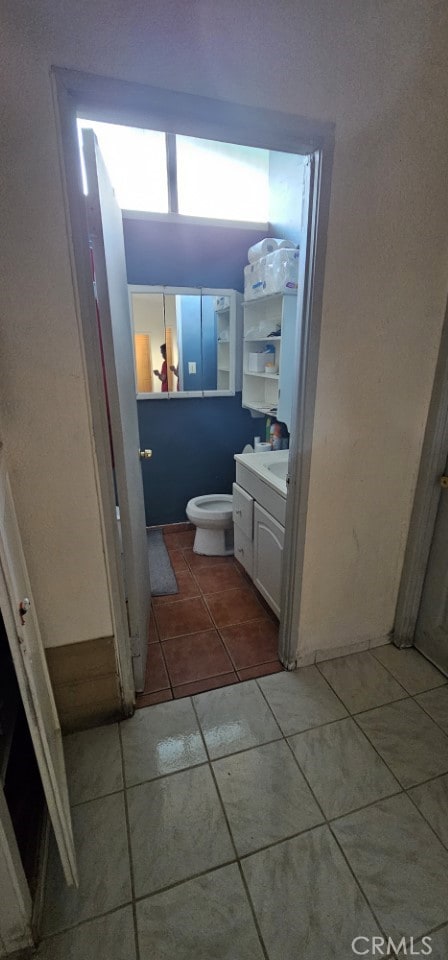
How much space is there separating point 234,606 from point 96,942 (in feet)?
Result: 4.55

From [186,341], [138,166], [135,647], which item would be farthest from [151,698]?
[138,166]

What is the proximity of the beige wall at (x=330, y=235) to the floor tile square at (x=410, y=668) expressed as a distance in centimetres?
59

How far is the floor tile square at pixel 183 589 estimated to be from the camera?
2.30m

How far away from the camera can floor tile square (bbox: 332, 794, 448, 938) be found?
102cm

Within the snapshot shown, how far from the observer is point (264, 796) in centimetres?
129

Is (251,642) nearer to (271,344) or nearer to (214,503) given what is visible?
(214,503)

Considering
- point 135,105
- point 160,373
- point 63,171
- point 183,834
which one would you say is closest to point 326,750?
point 183,834

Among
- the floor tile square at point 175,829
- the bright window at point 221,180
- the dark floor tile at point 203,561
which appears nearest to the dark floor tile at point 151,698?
the floor tile square at point 175,829

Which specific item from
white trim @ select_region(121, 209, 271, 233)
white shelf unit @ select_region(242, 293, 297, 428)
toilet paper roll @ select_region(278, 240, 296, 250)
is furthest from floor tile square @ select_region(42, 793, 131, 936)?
white trim @ select_region(121, 209, 271, 233)

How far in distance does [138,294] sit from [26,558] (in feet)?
6.64

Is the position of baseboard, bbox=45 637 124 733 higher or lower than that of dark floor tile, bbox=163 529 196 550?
higher

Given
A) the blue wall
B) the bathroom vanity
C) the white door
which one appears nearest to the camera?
the white door

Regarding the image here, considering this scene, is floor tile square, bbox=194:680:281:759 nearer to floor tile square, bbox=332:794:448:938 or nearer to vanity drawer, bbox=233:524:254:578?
floor tile square, bbox=332:794:448:938

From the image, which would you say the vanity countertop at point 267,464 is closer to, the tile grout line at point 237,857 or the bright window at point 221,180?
the tile grout line at point 237,857
